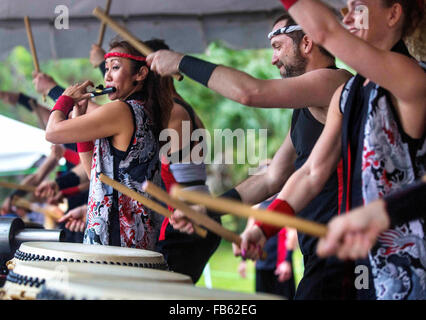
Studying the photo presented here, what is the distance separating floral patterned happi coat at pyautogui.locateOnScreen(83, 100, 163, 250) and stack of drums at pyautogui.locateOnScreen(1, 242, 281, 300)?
1.80ft

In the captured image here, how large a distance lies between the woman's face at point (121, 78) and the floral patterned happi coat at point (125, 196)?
0.20 meters

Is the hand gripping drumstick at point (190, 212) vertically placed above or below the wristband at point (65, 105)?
below

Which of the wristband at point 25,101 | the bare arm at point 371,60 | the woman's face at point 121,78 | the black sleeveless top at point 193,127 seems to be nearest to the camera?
the bare arm at point 371,60

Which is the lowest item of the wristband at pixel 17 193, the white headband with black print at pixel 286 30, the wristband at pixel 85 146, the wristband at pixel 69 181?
the wristband at pixel 85 146

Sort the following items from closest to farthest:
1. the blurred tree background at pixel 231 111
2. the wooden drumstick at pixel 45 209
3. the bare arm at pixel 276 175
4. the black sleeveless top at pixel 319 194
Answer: the black sleeveless top at pixel 319 194, the bare arm at pixel 276 175, the wooden drumstick at pixel 45 209, the blurred tree background at pixel 231 111

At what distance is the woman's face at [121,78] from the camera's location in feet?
10.2

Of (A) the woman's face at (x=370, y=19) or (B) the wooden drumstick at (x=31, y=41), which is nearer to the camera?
(A) the woman's face at (x=370, y=19)

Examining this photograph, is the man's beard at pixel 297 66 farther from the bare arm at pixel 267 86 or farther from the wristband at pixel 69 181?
the wristband at pixel 69 181

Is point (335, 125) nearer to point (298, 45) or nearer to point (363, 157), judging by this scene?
point (363, 157)

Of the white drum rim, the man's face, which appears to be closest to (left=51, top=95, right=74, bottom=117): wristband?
the man's face

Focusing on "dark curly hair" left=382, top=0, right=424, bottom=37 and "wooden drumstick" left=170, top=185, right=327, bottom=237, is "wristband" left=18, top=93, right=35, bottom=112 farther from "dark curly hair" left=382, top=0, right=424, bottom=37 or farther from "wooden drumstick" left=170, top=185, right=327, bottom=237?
"wooden drumstick" left=170, top=185, right=327, bottom=237

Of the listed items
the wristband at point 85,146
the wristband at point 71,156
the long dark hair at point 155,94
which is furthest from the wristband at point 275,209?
the wristband at point 71,156

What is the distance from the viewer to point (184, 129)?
3.49 metres

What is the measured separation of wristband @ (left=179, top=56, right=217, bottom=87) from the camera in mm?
2145
